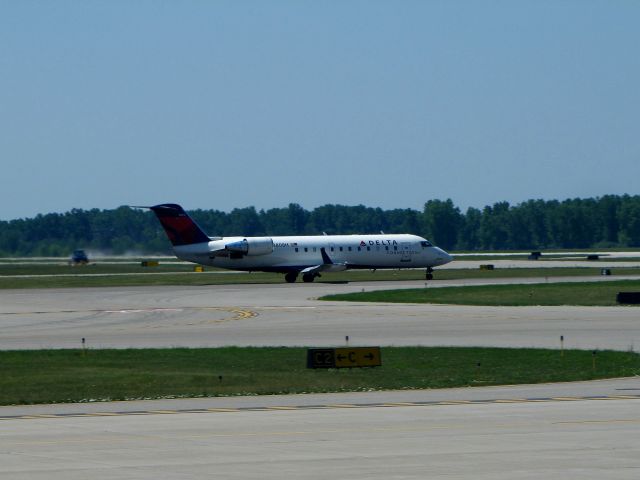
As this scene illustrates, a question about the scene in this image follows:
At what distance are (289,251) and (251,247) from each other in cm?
313

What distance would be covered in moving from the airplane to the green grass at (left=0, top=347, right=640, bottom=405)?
57.0 meters

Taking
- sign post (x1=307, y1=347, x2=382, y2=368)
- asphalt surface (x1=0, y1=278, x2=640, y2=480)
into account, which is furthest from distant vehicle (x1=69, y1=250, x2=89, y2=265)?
sign post (x1=307, y1=347, x2=382, y2=368)

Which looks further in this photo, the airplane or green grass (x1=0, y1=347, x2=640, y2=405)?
the airplane

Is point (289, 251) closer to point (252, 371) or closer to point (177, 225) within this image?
point (177, 225)

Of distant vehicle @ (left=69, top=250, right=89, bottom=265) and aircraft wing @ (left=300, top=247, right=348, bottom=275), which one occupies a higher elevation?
distant vehicle @ (left=69, top=250, right=89, bottom=265)

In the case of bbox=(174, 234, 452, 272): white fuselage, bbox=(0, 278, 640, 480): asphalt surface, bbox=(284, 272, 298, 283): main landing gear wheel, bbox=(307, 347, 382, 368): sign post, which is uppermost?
bbox=(174, 234, 452, 272): white fuselage

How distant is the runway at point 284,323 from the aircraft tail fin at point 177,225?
1812 cm

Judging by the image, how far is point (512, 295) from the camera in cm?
7862

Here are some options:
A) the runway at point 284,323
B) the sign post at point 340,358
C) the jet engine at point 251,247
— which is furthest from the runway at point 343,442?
the jet engine at point 251,247

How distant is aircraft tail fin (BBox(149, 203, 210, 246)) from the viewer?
3982 inches

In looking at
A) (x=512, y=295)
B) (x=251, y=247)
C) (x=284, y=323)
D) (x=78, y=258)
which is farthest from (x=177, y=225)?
(x=78, y=258)

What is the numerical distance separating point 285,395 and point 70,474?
12.3 metres

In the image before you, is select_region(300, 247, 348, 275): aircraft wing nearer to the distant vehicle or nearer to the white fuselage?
the white fuselage

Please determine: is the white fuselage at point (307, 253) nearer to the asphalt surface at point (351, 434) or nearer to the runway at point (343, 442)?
the asphalt surface at point (351, 434)
